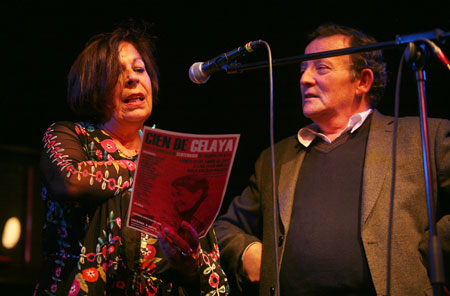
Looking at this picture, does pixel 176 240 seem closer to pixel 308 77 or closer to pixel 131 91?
pixel 131 91

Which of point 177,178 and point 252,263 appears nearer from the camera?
point 177,178

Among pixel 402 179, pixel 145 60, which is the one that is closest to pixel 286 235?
pixel 402 179

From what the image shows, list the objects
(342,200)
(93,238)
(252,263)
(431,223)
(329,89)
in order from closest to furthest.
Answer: (431,223) < (93,238) < (342,200) < (252,263) < (329,89)

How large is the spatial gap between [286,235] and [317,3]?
161 cm

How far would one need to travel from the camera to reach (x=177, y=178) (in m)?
1.46

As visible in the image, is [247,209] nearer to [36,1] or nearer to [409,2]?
[409,2]

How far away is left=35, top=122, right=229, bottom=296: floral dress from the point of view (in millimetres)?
1548

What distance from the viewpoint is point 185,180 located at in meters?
1.47

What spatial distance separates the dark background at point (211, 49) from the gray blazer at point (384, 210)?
0.69m

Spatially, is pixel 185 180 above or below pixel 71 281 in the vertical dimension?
above

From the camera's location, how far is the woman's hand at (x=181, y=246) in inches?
60.2

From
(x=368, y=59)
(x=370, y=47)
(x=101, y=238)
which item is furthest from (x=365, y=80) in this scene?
(x=101, y=238)

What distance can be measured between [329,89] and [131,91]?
1079 mm

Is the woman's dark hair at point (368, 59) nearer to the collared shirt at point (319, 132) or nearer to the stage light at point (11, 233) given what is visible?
the collared shirt at point (319, 132)
